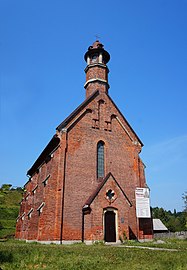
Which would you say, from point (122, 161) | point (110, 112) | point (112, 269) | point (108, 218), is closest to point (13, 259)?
point (112, 269)

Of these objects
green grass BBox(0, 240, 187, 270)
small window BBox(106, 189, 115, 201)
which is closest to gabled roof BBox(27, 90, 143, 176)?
small window BBox(106, 189, 115, 201)

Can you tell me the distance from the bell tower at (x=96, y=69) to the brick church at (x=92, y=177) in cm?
11

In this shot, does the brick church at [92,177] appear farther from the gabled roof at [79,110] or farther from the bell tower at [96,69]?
the bell tower at [96,69]

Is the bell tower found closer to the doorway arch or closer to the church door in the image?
the doorway arch

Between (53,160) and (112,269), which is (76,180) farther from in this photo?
(112,269)

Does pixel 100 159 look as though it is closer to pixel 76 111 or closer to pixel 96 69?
pixel 76 111

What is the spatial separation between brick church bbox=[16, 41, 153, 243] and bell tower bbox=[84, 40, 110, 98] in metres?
0.11

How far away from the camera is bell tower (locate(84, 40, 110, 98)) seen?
2747cm

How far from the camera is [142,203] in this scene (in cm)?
2256

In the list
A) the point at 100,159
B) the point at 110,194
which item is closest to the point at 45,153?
the point at 100,159

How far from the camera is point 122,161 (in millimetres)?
24312

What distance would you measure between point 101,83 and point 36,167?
42.2ft

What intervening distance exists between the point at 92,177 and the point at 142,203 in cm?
514

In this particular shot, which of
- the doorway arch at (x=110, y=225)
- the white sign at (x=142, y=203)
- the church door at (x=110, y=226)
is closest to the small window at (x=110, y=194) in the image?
the doorway arch at (x=110, y=225)
